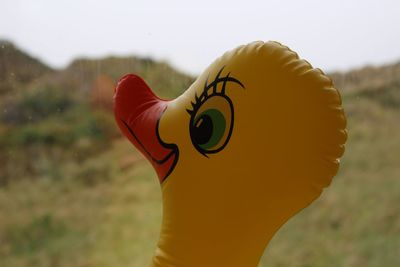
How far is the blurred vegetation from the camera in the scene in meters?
1.47

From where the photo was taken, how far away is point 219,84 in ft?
3.04

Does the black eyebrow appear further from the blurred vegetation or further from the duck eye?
the blurred vegetation

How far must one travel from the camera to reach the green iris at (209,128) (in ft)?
3.02

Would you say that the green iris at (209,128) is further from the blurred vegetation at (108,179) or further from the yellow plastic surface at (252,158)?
the blurred vegetation at (108,179)

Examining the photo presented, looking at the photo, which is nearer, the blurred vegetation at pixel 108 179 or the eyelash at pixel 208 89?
the eyelash at pixel 208 89

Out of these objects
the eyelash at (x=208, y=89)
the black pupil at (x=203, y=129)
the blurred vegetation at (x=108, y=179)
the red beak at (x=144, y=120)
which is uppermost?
the eyelash at (x=208, y=89)

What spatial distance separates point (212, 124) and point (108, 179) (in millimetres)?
768

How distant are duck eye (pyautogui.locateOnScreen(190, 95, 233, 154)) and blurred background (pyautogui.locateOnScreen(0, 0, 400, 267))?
484mm

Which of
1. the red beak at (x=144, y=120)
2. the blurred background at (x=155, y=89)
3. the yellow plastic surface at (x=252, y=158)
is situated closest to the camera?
the yellow plastic surface at (x=252, y=158)

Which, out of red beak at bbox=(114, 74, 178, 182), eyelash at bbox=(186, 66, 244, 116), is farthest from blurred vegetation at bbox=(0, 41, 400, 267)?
eyelash at bbox=(186, 66, 244, 116)

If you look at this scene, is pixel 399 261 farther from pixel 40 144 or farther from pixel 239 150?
pixel 40 144

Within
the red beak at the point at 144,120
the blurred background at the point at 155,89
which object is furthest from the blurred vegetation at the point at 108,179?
the red beak at the point at 144,120

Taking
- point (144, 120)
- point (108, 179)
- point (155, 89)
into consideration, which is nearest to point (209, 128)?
point (144, 120)

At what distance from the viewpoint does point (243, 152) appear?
35.2 inches
